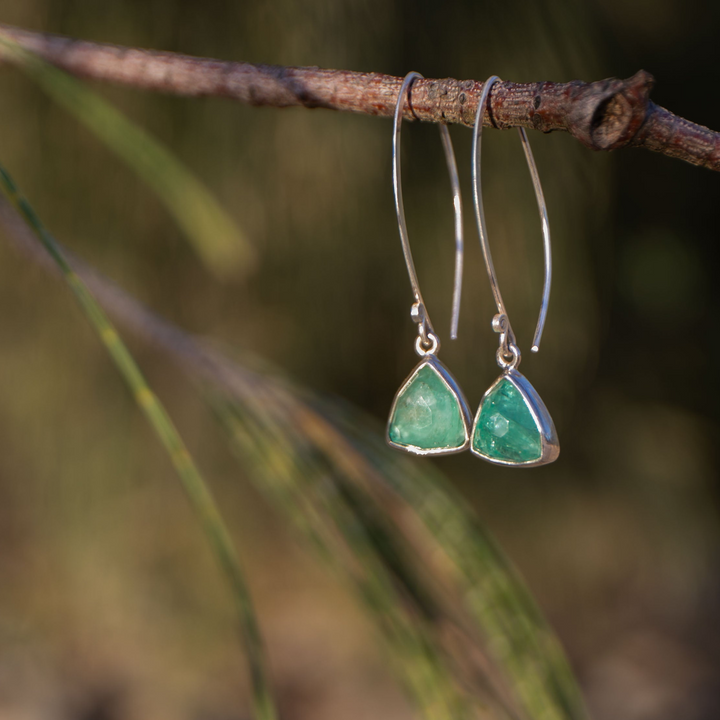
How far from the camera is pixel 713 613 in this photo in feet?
4.26

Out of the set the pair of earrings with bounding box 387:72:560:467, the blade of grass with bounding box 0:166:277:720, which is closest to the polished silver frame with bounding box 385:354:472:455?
the pair of earrings with bounding box 387:72:560:467

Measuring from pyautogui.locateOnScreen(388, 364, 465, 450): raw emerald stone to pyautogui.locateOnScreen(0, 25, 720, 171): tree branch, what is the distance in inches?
6.2

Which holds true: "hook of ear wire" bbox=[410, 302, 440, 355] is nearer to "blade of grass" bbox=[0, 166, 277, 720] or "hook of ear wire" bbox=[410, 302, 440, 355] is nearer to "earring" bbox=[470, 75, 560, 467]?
"earring" bbox=[470, 75, 560, 467]

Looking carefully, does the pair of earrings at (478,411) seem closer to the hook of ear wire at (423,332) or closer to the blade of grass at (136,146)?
the hook of ear wire at (423,332)

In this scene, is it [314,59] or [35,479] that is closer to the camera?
[314,59]

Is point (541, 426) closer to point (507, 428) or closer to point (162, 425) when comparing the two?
point (507, 428)

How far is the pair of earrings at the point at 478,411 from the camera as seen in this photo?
0.38 m

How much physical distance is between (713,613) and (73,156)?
1290 mm

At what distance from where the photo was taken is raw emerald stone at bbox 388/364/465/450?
0.40 m

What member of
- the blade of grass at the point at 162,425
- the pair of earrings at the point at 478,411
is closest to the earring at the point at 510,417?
the pair of earrings at the point at 478,411

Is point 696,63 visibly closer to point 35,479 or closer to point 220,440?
point 220,440

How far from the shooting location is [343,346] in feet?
3.36

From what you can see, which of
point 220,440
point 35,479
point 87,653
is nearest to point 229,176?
point 220,440

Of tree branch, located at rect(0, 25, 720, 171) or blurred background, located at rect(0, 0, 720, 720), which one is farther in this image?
blurred background, located at rect(0, 0, 720, 720)
